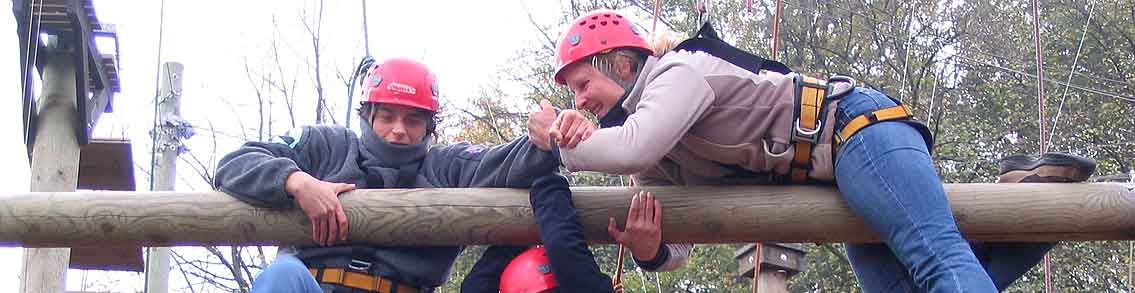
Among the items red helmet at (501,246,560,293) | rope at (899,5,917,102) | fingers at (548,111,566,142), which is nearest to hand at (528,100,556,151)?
fingers at (548,111,566,142)

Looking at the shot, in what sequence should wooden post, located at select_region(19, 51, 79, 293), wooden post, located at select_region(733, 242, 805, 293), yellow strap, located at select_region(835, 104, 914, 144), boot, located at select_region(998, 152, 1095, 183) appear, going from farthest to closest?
1. wooden post, located at select_region(733, 242, 805, 293)
2. wooden post, located at select_region(19, 51, 79, 293)
3. boot, located at select_region(998, 152, 1095, 183)
4. yellow strap, located at select_region(835, 104, 914, 144)

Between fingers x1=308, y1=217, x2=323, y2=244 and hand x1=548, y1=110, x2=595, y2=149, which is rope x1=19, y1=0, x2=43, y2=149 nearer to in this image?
fingers x1=308, y1=217, x2=323, y2=244

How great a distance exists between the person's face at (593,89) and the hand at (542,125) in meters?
0.13

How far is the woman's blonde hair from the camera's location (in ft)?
13.4

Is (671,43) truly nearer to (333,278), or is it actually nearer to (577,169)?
(577,169)

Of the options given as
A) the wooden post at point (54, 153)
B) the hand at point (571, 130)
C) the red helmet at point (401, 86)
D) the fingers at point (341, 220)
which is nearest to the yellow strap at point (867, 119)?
the hand at point (571, 130)

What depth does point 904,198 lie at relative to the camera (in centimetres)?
364

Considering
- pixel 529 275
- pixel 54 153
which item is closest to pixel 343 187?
pixel 529 275

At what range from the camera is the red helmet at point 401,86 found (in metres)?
4.31

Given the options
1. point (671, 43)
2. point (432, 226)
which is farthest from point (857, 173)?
point (432, 226)

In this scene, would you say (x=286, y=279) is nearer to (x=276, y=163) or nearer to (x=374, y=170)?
(x=276, y=163)

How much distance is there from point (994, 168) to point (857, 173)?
12.5 metres

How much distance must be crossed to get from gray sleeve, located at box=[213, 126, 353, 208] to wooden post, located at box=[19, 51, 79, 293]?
13.1 feet

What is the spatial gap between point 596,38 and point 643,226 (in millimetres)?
560
